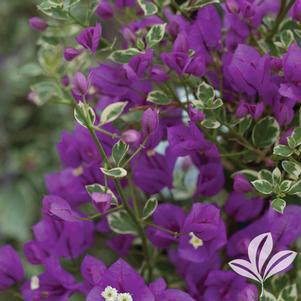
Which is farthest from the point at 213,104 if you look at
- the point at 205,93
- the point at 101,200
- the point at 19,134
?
the point at 19,134

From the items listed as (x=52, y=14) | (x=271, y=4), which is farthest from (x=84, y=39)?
(x=271, y=4)

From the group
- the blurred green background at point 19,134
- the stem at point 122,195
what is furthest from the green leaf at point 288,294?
the blurred green background at point 19,134

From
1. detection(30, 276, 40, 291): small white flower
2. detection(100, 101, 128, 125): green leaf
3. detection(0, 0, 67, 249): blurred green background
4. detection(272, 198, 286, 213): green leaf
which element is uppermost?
detection(100, 101, 128, 125): green leaf

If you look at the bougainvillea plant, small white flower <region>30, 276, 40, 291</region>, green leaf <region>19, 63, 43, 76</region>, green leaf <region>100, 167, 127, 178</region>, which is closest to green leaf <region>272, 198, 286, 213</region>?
the bougainvillea plant

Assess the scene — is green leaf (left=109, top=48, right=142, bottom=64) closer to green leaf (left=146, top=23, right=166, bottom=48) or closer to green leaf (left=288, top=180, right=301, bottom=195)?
green leaf (left=146, top=23, right=166, bottom=48)

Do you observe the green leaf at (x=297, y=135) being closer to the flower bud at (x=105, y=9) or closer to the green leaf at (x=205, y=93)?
the green leaf at (x=205, y=93)

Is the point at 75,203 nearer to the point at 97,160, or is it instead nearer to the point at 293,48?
the point at 97,160
